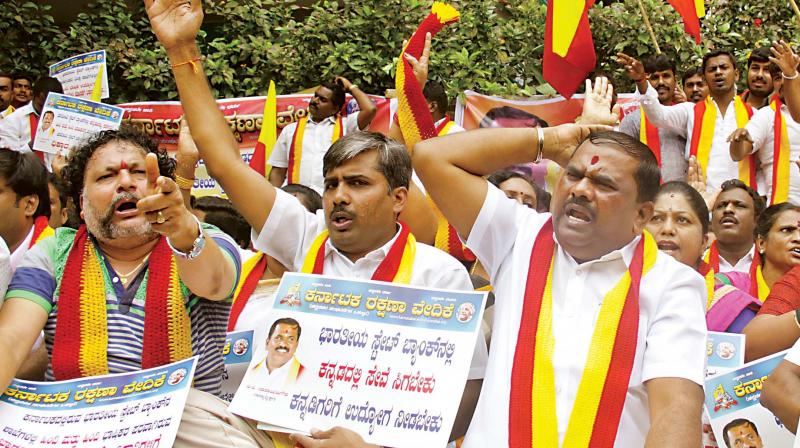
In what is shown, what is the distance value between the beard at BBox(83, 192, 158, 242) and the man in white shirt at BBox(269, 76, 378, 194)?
4.92 m

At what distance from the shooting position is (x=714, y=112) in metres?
7.70

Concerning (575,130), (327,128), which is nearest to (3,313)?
(575,130)

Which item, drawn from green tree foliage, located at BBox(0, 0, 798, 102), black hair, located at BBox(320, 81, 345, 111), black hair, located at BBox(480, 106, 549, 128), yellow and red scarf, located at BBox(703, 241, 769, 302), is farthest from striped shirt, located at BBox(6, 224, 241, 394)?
green tree foliage, located at BBox(0, 0, 798, 102)

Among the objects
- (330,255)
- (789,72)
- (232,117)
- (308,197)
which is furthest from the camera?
(232,117)

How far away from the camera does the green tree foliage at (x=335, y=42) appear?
9.98 metres

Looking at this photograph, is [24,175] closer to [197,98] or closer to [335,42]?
[197,98]

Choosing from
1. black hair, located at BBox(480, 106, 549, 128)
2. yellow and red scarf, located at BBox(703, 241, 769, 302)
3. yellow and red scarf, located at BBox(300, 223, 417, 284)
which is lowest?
yellow and red scarf, located at BBox(300, 223, 417, 284)

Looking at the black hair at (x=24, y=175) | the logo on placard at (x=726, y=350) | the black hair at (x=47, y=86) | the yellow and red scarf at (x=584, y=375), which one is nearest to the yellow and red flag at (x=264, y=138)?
the black hair at (x=47, y=86)

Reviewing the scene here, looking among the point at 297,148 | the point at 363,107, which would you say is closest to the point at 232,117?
the point at 297,148

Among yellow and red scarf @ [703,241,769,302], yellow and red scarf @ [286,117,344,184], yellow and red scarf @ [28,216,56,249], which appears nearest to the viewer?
yellow and red scarf @ [28,216,56,249]

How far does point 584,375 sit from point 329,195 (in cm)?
123

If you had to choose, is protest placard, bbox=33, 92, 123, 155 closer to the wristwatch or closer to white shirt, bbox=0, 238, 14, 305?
white shirt, bbox=0, 238, 14, 305

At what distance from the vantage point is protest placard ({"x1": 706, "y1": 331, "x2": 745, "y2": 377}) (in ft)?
11.7

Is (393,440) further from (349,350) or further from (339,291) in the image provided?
(339,291)
